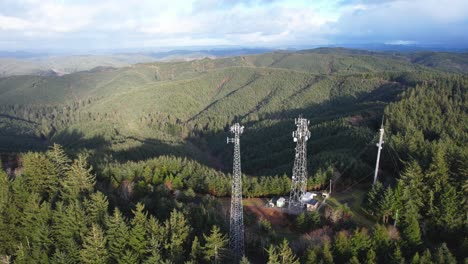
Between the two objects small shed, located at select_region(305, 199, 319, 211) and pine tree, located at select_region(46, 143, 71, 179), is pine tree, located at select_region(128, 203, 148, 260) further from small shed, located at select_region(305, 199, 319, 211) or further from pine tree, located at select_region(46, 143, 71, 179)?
small shed, located at select_region(305, 199, 319, 211)

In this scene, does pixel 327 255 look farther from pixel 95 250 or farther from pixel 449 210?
pixel 95 250

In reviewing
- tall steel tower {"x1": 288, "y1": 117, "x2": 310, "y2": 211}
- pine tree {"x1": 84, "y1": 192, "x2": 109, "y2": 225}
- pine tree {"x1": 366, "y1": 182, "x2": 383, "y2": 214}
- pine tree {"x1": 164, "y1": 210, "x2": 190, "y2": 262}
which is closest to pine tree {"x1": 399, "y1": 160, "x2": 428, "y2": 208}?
pine tree {"x1": 366, "y1": 182, "x2": 383, "y2": 214}

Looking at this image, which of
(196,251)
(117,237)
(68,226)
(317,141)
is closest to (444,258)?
Result: (196,251)

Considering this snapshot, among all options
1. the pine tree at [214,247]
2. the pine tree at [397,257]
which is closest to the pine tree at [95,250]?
the pine tree at [214,247]

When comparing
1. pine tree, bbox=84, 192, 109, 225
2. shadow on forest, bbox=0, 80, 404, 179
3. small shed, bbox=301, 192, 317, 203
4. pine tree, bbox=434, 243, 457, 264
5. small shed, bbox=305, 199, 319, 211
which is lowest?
shadow on forest, bbox=0, 80, 404, 179

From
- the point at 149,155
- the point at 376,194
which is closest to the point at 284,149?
the point at 149,155

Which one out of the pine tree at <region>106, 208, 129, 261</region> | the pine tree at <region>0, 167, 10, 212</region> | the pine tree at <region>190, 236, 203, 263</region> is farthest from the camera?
the pine tree at <region>0, 167, 10, 212</region>
